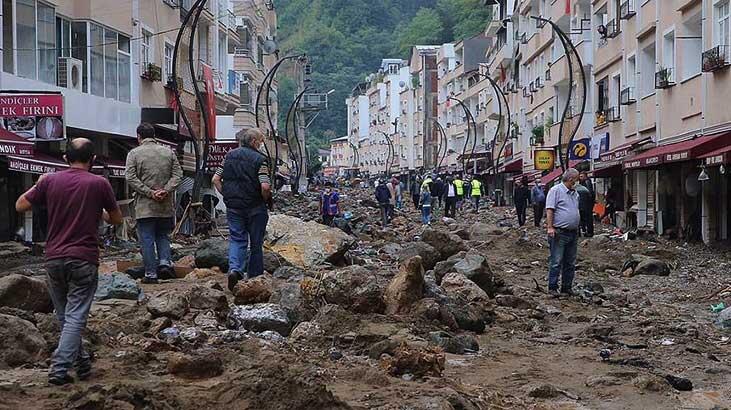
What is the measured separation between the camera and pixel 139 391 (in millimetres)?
5820

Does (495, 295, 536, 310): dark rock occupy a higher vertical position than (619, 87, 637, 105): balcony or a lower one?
lower

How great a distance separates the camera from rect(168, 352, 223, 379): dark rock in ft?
21.9

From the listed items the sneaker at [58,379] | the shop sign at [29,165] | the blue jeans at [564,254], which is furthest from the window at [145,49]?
the sneaker at [58,379]

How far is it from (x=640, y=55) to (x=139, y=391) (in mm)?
27353

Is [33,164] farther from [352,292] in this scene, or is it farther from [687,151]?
[687,151]

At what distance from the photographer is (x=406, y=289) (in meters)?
9.91

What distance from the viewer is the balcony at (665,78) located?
2636 cm

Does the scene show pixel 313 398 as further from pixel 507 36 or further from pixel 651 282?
pixel 507 36

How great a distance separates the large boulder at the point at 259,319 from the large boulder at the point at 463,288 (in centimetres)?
303

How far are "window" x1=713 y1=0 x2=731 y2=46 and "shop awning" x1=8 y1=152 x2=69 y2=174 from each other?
1393 centimetres

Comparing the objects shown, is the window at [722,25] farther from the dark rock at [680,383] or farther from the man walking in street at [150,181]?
the dark rock at [680,383]

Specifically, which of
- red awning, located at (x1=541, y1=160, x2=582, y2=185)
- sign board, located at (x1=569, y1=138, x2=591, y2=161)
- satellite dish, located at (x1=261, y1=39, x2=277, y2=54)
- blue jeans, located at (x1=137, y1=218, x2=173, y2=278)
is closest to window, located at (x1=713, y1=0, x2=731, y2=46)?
blue jeans, located at (x1=137, y1=218, x2=173, y2=278)

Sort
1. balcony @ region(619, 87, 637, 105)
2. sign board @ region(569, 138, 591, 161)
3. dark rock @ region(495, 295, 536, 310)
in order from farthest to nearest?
sign board @ region(569, 138, 591, 161) → balcony @ region(619, 87, 637, 105) → dark rock @ region(495, 295, 536, 310)

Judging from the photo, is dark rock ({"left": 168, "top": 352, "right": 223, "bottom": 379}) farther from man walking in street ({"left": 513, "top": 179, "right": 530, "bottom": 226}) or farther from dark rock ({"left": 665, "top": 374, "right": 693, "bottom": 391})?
man walking in street ({"left": 513, "top": 179, "right": 530, "bottom": 226})
